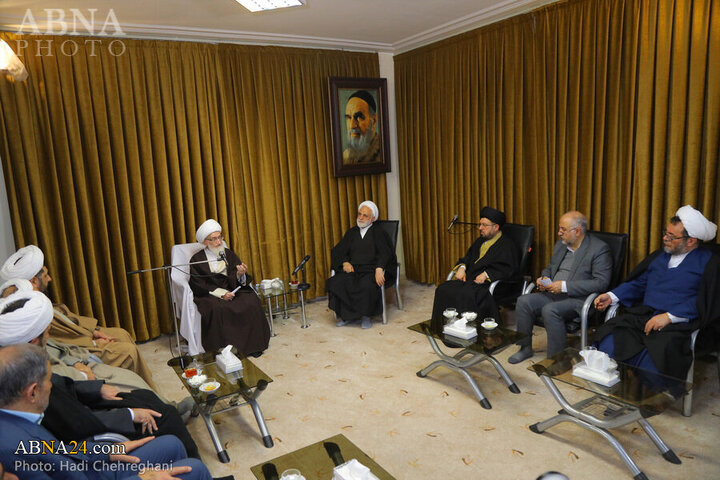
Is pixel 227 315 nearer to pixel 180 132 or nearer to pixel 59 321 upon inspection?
pixel 59 321

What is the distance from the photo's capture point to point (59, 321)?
3268 mm

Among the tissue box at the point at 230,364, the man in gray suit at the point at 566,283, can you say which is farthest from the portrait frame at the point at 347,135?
the tissue box at the point at 230,364

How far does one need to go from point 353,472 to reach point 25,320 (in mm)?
1608

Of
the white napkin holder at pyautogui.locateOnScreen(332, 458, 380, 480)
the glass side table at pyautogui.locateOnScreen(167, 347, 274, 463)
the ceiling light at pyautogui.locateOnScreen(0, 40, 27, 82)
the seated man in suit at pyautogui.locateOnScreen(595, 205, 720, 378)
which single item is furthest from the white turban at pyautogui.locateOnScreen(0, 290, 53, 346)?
the seated man in suit at pyautogui.locateOnScreen(595, 205, 720, 378)

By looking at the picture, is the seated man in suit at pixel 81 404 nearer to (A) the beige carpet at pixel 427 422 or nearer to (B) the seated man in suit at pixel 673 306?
(A) the beige carpet at pixel 427 422

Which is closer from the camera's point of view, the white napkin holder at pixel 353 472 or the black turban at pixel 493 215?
the white napkin holder at pixel 353 472

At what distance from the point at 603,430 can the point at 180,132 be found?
4.19 meters

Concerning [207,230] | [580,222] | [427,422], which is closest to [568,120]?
[580,222]

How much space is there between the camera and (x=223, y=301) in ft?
14.3

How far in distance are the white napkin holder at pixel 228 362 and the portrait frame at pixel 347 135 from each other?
2.95 meters

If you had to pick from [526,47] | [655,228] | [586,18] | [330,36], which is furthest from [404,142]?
[655,228]

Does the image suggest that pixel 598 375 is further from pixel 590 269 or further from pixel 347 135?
pixel 347 135

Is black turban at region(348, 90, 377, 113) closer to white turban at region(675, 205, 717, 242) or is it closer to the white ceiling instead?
the white ceiling

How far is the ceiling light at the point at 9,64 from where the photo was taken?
332cm
